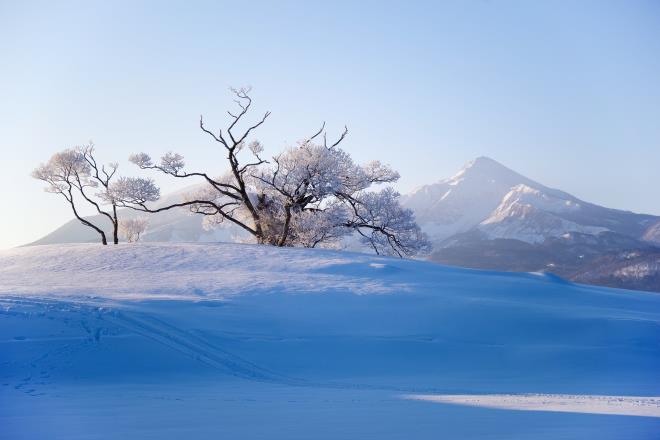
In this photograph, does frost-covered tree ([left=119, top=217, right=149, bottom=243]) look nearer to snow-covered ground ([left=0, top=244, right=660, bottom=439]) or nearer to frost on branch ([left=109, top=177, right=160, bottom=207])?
frost on branch ([left=109, top=177, right=160, bottom=207])

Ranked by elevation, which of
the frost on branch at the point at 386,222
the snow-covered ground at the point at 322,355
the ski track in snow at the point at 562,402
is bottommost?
the ski track in snow at the point at 562,402

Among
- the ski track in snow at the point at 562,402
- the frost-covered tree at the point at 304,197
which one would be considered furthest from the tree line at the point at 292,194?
the ski track in snow at the point at 562,402

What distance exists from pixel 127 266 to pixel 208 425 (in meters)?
21.0

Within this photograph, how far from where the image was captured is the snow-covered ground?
956 centimetres

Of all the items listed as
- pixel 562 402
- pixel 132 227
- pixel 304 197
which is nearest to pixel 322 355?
pixel 562 402

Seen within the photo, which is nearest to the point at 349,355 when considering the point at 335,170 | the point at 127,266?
the point at 127,266

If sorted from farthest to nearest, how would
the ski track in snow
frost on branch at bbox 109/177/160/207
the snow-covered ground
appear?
1. frost on branch at bbox 109/177/160/207
2. the ski track in snow
3. the snow-covered ground

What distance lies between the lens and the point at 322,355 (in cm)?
1652

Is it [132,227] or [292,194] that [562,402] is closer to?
[292,194]

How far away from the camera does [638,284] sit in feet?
623

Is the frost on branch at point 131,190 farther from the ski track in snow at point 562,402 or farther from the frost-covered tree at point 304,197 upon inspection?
the ski track in snow at point 562,402

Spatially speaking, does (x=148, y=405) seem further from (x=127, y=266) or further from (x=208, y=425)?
(x=127, y=266)

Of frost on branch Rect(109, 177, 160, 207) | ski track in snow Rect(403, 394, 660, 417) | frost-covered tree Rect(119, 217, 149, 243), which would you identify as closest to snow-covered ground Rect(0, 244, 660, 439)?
ski track in snow Rect(403, 394, 660, 417)

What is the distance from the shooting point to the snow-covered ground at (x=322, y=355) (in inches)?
376
